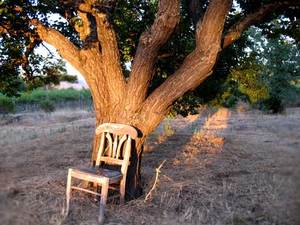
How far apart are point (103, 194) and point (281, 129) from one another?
1077 centimetres

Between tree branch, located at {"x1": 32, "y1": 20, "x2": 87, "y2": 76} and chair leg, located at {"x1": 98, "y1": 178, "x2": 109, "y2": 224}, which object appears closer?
chair leg, located at {"x1": 98, "y1": 178, "x2": 109, "y2": 224}

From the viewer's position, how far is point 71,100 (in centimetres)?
3491

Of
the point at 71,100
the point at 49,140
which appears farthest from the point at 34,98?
the point at 49,140

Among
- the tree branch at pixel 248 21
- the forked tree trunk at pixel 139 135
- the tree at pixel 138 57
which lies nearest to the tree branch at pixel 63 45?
the tree at pixel 138 57

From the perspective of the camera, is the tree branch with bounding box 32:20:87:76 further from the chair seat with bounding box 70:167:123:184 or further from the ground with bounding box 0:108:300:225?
the ground with bounding box 0:108:300:225

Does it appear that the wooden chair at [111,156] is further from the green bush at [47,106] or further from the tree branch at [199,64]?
the green bush at [47,106]

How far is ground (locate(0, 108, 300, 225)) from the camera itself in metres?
5.56

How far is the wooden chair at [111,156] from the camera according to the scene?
5.59 metres

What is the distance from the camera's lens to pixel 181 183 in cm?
685

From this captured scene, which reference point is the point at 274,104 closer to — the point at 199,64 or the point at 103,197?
the point at 199,64

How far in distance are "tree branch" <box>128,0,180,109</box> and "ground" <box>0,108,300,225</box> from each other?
1566 mm

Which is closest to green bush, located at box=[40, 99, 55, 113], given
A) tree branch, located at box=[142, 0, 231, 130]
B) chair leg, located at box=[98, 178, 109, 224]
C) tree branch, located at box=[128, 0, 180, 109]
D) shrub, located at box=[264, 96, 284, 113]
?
shrub, located at box=[264, 96, 284, 113]

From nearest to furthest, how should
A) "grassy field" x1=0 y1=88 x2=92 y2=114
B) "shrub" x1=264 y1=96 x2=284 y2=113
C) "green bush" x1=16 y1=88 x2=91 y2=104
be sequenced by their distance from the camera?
"shrub" x1=264 y1=96 x2=284 y2=113, "grassy field" x1=0 y1=88 x2=92 y2=114, "green bush" x1=16 y1=88 x2=91 y2=104

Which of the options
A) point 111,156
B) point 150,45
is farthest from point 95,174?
point 150,45
